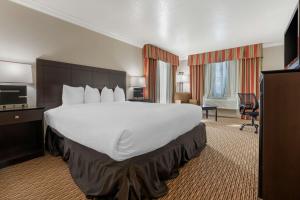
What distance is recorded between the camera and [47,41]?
3.28 m

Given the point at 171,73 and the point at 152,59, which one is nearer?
the point at 152,59

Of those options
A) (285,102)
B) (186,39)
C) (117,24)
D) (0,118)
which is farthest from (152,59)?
(285,102)

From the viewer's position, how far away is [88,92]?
3633 millimetres

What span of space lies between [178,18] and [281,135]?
329 centimetres

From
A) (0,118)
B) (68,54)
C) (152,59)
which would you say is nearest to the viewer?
(0,118)

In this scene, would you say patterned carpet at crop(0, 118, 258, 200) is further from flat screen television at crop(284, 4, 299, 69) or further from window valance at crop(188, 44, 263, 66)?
window valance at crop(188, 44, 263, 66)

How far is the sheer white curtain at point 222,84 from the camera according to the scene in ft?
21.3

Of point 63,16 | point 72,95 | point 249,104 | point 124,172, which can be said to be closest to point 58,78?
point 72,95

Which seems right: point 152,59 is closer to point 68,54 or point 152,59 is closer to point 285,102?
point 68,54

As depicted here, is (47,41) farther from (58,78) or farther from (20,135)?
(20,135)

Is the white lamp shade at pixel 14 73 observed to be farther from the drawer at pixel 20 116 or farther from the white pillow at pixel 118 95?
the white pillow at pixel 118 95

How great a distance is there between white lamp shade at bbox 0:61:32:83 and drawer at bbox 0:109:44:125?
22.3 inches

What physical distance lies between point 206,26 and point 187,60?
3.48m

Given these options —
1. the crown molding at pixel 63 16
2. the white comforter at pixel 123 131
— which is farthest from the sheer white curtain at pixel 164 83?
the white comforter at pixel 123 131
